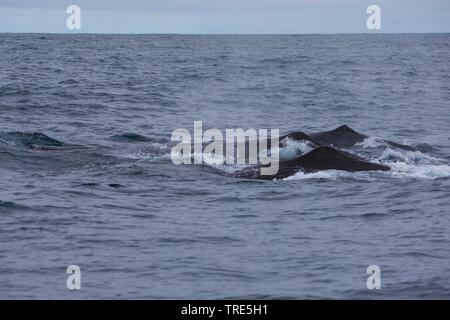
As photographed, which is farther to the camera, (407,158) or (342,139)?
(342,139)

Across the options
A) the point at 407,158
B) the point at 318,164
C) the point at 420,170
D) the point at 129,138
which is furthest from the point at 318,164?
the point at 129,138

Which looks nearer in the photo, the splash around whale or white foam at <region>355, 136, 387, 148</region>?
the splash around whale


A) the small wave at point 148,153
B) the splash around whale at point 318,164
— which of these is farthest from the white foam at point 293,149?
the small wave at point 148,153

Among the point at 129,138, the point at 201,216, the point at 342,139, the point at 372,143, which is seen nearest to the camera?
the point at 201,216

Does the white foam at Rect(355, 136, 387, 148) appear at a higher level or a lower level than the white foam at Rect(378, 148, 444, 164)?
higher

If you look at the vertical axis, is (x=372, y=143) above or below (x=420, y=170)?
above

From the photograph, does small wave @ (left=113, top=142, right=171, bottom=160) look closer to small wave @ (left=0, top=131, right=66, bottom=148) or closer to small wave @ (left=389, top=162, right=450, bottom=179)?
small wave @ (left=0, top=131, right=66, bottom=148)

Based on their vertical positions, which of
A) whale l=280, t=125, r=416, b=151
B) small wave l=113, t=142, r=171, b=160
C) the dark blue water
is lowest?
the dark blue water

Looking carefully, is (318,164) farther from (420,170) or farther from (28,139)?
(28,139)

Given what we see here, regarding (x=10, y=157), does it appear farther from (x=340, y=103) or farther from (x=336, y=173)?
(x=340, y=103)

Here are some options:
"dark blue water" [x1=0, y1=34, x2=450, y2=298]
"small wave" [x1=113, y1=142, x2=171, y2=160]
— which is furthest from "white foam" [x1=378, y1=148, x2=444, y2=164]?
"small wave" [x1=113, y1=142, x2=171, y2=160]

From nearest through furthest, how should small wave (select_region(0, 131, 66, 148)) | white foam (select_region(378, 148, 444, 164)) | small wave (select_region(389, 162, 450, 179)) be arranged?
small wave (select_region(389, 162, 450, 179)) < white foam (select_region(378, 148, 444, 164)) < small wave (select_region(0, 131, 66, 148))

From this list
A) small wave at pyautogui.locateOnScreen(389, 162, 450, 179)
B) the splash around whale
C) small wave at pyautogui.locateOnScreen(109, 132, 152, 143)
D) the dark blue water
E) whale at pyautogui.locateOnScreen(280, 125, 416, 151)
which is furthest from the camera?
small wave at pyautogui.locateOnScreen(109, 132, 152, 143)
